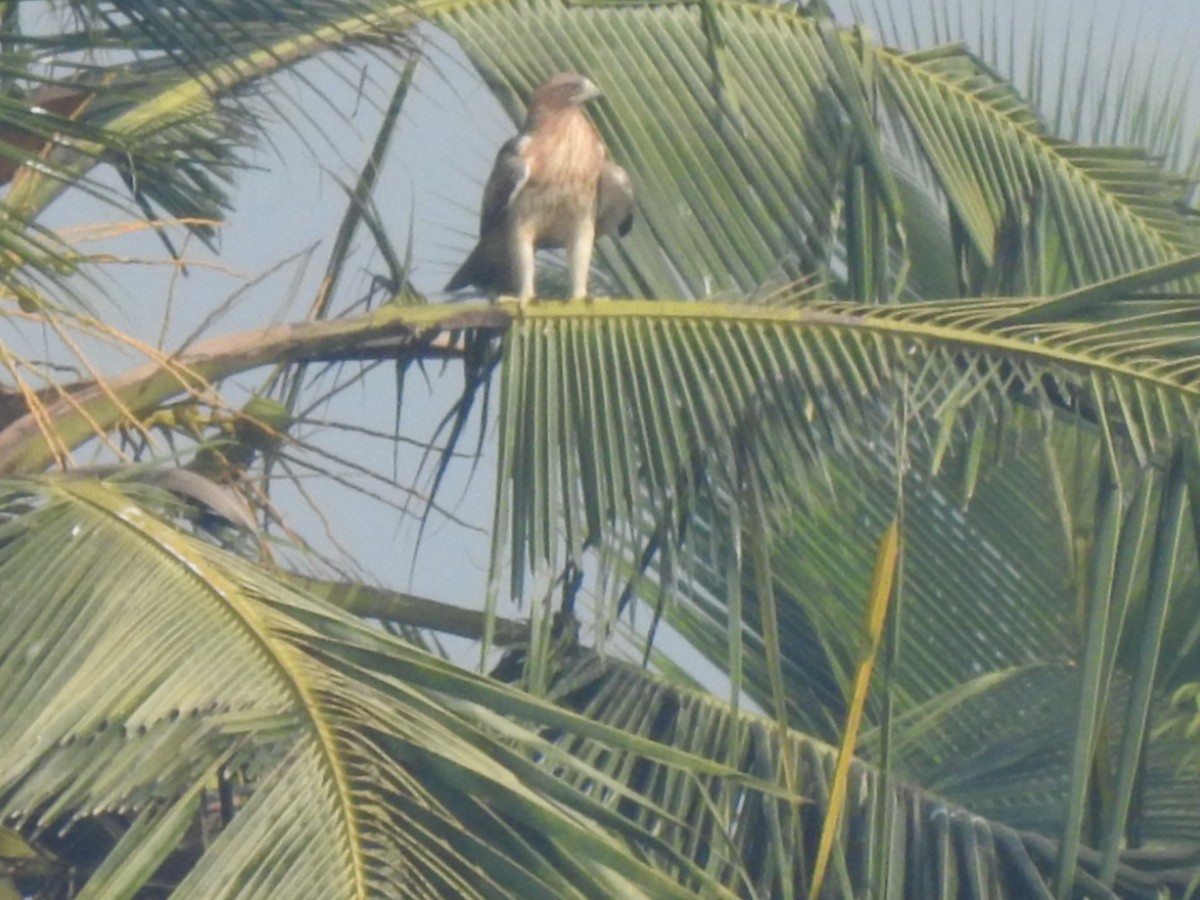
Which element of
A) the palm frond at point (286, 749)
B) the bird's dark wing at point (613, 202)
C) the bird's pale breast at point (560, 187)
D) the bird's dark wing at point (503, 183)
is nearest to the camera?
the palm frond at point (286, 749)

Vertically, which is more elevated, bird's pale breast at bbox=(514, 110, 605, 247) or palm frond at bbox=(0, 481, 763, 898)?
bird's pale breast at bbox=(514, 110, 605, 247)

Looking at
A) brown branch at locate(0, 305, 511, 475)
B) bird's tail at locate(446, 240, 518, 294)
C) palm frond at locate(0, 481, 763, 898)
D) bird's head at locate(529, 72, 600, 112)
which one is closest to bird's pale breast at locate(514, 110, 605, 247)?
bird's tail at locate(446, 240, 518, 294)

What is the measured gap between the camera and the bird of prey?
5.86 m

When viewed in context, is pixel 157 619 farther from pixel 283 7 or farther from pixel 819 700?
pixel 819 700

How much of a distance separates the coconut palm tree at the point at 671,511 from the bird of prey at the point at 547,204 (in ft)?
1.23

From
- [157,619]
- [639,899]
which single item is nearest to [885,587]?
[639,899]

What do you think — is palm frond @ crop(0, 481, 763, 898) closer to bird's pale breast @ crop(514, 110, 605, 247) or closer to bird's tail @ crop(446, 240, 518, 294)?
bird's pale breast @ crop(514, 110, 605, 247)

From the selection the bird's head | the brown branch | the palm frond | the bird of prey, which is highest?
the bird's head

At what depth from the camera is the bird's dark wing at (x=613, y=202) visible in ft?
19.1

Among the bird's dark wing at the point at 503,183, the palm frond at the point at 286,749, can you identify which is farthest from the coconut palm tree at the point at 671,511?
the bird's dark wing at the point at 503,183

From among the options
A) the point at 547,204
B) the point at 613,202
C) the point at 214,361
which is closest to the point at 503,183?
the point at 547,204

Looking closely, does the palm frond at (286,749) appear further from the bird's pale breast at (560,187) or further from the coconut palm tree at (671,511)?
the bird's pale breast at (560,187)

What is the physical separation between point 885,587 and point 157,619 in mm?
1053

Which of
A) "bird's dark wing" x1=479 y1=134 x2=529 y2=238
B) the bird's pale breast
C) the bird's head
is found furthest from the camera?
"bird's dark wing" x1=479 y1=134 x2=529 y2=238
